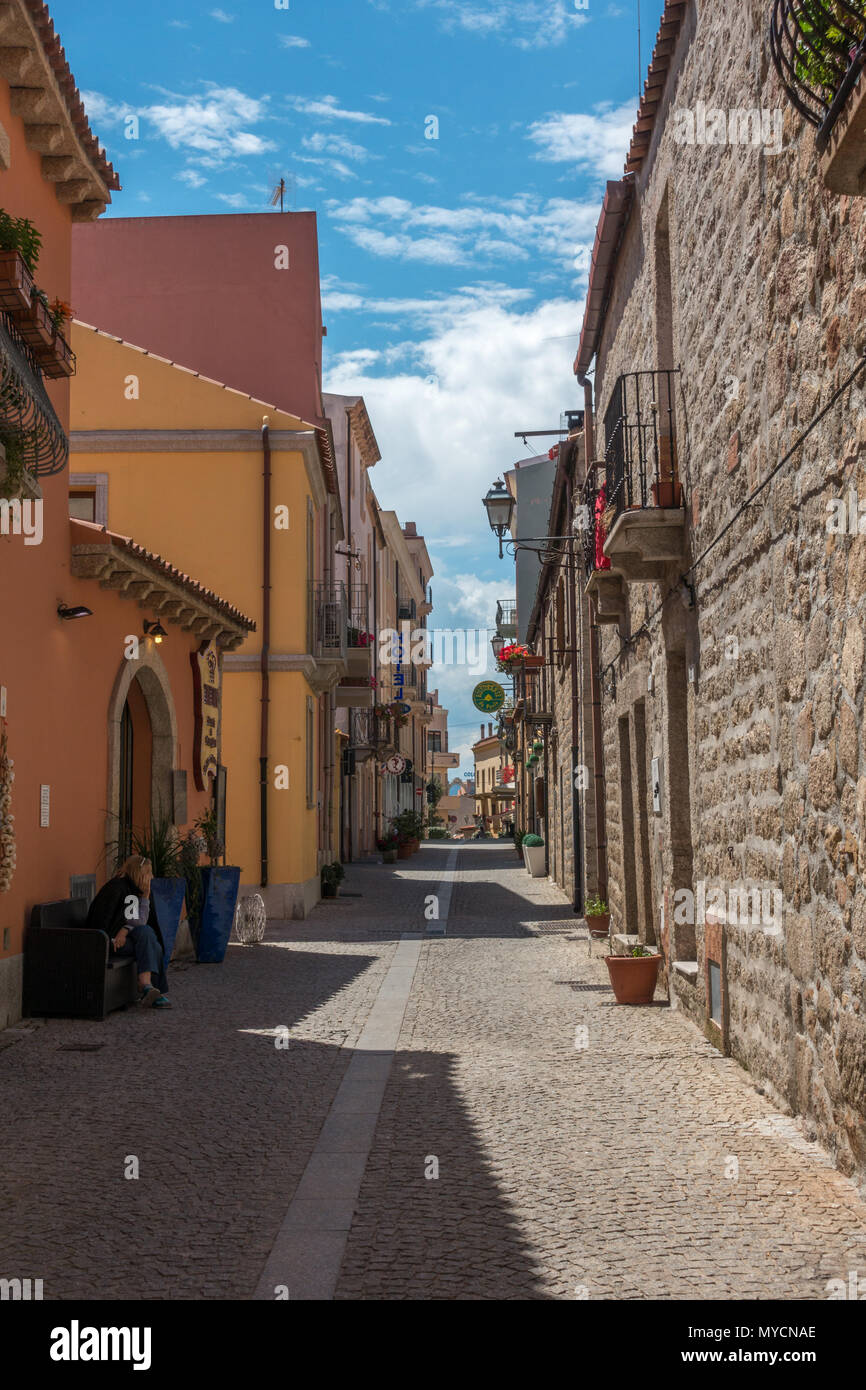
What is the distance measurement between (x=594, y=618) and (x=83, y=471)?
9.37 m

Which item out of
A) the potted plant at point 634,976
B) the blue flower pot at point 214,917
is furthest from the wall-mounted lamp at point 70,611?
the potted plant at point 634,976

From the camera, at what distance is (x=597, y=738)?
50.1ft

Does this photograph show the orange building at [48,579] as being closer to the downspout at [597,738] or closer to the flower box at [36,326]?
the flower box at [36,326]

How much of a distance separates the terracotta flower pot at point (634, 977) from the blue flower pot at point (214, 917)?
4778 millimetres

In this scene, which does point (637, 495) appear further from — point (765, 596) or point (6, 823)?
point (6, 823)

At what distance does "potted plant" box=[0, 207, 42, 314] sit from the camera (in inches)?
298

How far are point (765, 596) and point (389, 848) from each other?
27583mm

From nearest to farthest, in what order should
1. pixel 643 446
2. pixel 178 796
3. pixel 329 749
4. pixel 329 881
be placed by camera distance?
pixel 643 446
pixel 178 796
pixel 329 881
pixel 329 749

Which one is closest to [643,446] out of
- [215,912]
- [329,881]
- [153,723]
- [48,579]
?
[48,579]

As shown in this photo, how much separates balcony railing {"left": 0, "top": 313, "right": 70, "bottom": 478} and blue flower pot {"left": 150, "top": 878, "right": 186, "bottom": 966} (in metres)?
4.05

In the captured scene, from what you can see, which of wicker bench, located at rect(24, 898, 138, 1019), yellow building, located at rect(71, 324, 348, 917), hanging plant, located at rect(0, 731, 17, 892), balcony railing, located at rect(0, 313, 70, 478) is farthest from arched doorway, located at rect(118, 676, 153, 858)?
balcony railing, located at rect(0, 313, 70, 478)

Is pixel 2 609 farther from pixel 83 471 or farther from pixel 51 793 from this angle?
pixel 83 471

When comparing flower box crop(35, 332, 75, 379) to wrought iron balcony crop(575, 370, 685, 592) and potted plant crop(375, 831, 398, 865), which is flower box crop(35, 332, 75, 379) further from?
potted plant crop(375, 831, 398, 865)
